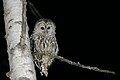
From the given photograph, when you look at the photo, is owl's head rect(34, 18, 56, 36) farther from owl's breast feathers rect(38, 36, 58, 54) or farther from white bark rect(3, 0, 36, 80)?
white bark rect(3, 0, 36, 80)

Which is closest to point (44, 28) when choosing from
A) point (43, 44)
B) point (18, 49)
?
point (43, 44)

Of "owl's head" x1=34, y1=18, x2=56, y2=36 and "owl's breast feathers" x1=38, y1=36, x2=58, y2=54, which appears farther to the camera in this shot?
"owl's head" x1=34, y1=18, x2=56, y2=36

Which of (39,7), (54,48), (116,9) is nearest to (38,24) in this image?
(54,48)

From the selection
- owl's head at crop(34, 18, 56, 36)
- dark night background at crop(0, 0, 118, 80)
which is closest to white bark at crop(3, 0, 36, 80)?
owl's head at crop(34, 18, 56, 36)

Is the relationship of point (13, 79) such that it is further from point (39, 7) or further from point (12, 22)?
point (39, 7)

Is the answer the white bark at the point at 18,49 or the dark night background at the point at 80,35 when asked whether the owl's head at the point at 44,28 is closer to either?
the white bark at the point at 18,49

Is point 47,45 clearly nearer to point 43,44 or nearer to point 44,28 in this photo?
point 43,44

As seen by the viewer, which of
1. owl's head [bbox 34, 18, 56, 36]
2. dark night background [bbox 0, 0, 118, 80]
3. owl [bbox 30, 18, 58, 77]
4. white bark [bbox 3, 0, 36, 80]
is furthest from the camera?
dark night background [bbox 0, 0, 118, 80]
